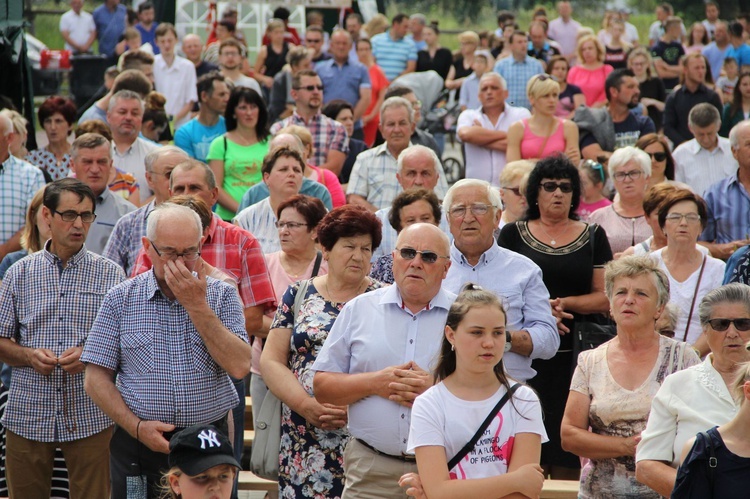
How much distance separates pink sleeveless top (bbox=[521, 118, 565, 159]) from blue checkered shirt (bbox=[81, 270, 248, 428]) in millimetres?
4714

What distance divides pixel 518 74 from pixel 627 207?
6373 millimetres

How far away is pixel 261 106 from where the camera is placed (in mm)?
9172

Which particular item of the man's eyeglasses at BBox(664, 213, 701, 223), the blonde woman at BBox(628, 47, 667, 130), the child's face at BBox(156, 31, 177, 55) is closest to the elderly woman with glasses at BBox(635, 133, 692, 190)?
the man's eyeglasses at BBox(664, 213, 701, 223)

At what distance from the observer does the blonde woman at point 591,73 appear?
13.8m

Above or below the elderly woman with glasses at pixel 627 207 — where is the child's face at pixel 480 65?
below

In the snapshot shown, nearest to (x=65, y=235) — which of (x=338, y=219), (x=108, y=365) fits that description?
(x=108, y=365)

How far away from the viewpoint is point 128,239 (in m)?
6.61

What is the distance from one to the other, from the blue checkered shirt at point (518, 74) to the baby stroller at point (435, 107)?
139 cm

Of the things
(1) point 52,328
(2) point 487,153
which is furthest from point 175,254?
(2) point 487,153

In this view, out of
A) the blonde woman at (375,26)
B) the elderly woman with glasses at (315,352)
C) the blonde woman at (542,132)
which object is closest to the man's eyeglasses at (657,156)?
the blonde woman at (542,132)

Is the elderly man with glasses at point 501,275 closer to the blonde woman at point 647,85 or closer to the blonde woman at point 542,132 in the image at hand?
the blonde woman at point 542,132

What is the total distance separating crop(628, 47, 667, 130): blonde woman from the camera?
14203mm

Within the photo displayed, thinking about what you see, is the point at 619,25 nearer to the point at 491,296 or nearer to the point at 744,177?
the point at 744,177

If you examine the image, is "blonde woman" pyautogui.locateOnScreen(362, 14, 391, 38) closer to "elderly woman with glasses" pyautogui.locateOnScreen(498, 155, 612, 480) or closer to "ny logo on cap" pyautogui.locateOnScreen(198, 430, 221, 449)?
"elderly woman with glasses" pyautogui.locateOnScreen(498, 155, 612, 480)
